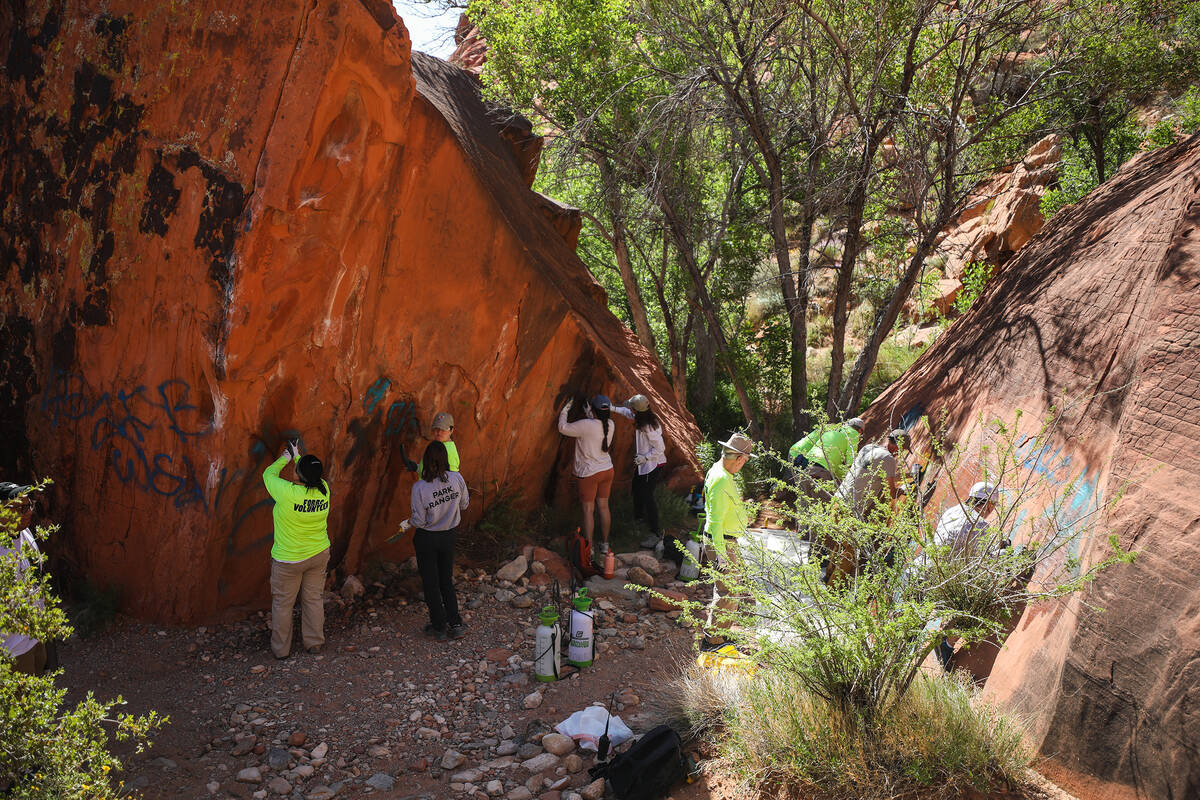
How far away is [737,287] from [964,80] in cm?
464

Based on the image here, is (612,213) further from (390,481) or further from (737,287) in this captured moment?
(390,481)

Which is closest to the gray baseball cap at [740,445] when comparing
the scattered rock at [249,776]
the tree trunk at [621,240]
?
the scattered rock at [249,776]

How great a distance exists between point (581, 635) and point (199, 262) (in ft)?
12.3

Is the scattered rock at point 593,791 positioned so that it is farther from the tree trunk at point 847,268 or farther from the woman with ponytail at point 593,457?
the tree trunk at point 847,268

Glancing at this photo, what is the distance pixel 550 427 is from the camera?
866 centimetres

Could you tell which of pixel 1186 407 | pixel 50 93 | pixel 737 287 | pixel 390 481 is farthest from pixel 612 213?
pixel 1186 407

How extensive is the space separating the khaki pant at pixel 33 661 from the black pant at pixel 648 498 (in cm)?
566

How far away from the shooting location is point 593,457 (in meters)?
8.07

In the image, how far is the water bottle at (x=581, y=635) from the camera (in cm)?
604

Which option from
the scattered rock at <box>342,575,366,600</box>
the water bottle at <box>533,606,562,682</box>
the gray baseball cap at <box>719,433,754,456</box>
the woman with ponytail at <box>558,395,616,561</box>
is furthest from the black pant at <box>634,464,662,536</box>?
the scattered rock at <box>342,575,366,600</box>

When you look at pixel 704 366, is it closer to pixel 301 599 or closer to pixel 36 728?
pixel 301 599

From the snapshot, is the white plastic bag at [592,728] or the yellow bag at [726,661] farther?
the yellow bag at [726,661]

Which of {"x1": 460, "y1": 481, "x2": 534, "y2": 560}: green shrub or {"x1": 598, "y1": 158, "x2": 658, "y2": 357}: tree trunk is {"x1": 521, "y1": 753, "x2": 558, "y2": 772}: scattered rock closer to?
{"x1": 460, "y1": 481, "x2": 534, "y2": 560}: green shrub

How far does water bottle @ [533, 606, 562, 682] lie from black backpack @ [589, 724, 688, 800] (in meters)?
1.25
